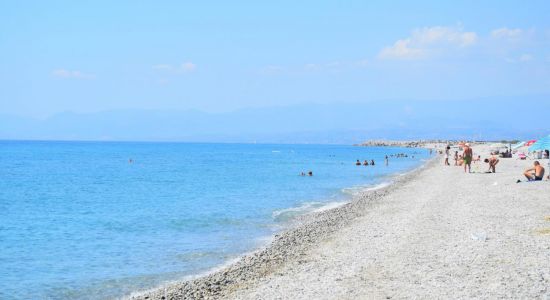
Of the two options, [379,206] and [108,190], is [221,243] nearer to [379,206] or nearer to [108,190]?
[379,206]

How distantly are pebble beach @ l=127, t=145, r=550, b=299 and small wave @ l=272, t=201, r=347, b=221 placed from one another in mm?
3343

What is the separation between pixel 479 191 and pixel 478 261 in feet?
50.9

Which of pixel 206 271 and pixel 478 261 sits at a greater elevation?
pixel 478 261

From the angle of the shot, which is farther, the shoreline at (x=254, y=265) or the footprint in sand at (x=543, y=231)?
the footprint in sand at (x=543, y=231)

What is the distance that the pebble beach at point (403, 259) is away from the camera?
998cm

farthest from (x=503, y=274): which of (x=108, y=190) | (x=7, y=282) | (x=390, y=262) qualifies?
(x=108, y=190)

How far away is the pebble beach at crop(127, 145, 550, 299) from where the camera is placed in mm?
9977

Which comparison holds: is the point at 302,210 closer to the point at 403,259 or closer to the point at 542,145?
the point at 542,145

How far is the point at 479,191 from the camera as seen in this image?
26203mm

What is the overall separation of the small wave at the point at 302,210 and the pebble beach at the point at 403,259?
11.0ft

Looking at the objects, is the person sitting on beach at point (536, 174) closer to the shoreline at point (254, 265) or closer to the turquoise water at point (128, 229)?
the turquoise water at point (128, 229)

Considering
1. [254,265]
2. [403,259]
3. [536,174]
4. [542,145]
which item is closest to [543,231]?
[403,259]

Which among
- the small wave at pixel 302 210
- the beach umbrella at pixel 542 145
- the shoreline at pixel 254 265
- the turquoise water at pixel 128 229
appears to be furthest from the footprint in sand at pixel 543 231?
the beach umbrella at pixel 542 145

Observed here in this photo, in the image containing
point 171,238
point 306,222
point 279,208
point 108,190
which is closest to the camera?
point 171,238
